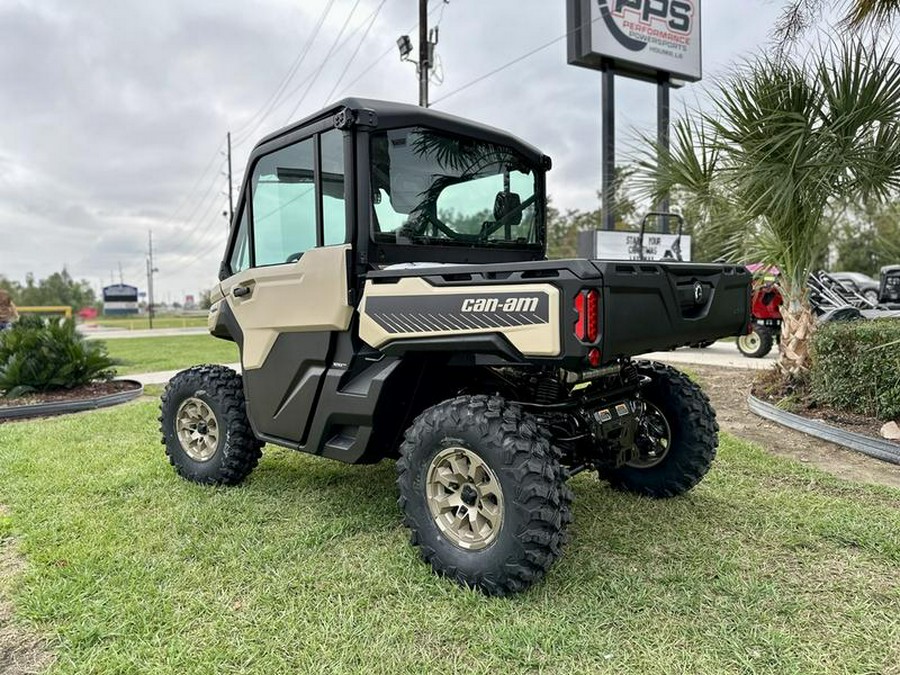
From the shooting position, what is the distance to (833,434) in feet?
16.5

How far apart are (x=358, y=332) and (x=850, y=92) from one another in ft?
15.0

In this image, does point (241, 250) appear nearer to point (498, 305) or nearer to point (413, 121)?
point (413, 121)

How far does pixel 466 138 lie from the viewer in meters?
3.43

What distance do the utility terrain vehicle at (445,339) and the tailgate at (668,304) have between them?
0.01 m

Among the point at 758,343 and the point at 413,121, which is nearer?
the point at 413,121

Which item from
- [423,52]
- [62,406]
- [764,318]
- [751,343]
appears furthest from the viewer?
[423,52]

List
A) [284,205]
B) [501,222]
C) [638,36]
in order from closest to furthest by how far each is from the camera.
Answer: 1. [284,205]
2. [501,222]
3. [638,36]

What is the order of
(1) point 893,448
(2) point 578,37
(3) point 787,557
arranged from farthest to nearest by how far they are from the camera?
(2) point 578,37
(1) point 893,448
(3) point 787,557

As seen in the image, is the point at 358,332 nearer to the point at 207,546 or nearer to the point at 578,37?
the point at 207,546

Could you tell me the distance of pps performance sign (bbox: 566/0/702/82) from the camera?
13812 millimetres

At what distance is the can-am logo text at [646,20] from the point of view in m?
14.2

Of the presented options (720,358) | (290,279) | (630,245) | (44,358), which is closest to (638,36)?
(630,245)

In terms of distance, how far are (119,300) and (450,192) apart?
71.6 metres

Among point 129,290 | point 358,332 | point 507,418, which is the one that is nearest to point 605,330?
point 507,418
